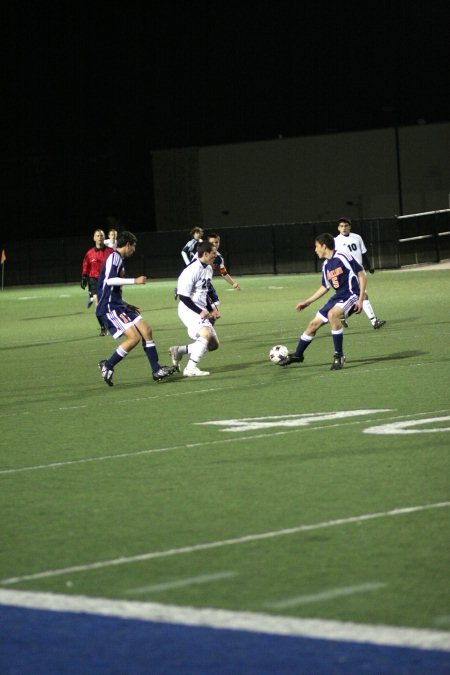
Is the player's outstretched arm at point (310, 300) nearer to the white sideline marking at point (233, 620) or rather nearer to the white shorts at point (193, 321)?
the white shorts at point (193, 321)

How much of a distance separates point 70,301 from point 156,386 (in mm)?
26031

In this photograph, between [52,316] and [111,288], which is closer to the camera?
[111,288]

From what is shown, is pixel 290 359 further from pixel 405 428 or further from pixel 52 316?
pixel 52 316

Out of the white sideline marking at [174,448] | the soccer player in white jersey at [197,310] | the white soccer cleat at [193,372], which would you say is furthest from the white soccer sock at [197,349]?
the white sideline marking at [174,448]

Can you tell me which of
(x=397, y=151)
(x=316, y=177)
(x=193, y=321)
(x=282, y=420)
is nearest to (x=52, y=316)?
(x=193, y=321)

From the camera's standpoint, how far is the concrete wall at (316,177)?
7244 cm

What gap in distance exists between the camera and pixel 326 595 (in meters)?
6.57

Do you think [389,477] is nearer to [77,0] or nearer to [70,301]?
[70,301]

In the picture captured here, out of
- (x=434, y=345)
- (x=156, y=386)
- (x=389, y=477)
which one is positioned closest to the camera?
(x=389, y=477)

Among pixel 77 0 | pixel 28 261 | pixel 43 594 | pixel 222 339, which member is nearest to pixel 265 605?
pixel 43 594

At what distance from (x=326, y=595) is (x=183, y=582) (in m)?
0.79

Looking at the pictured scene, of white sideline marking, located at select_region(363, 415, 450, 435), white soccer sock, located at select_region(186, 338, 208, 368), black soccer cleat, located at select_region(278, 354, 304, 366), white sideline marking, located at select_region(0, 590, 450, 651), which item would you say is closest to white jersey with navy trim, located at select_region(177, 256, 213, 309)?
white soccer sock, located at select_region(186, 338, 208, 368)

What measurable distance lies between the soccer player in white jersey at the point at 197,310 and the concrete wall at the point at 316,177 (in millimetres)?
49809

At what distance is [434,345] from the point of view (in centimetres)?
2041
